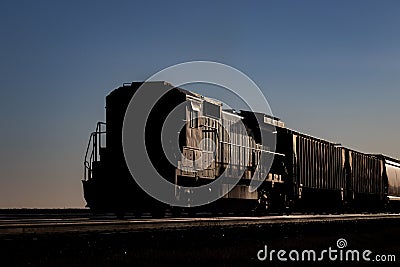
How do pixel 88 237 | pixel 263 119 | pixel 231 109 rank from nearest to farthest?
pixel 88 237 < pixel 231 109 < pixel 263 119

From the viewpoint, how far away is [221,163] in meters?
27.4

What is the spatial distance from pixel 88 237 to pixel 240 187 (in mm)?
15759

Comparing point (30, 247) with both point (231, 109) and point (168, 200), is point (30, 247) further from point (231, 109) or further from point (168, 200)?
point (231, 109)

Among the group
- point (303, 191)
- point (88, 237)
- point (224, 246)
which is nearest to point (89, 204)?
point (224, 246)

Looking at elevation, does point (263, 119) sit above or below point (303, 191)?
above

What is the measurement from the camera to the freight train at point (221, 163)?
23.4m

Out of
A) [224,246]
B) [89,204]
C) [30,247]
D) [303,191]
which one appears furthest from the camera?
[303,191]

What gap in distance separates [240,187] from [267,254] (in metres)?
14.1

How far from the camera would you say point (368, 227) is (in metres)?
24.3

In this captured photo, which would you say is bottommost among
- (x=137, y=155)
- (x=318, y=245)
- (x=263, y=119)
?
(x=318, y=245)

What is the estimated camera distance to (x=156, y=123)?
24.9m

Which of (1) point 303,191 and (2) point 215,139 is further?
(1) point 303,191

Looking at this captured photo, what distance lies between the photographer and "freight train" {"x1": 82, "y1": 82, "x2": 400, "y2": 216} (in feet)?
76.7

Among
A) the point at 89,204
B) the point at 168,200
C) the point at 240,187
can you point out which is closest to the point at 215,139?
the point at 240,187
